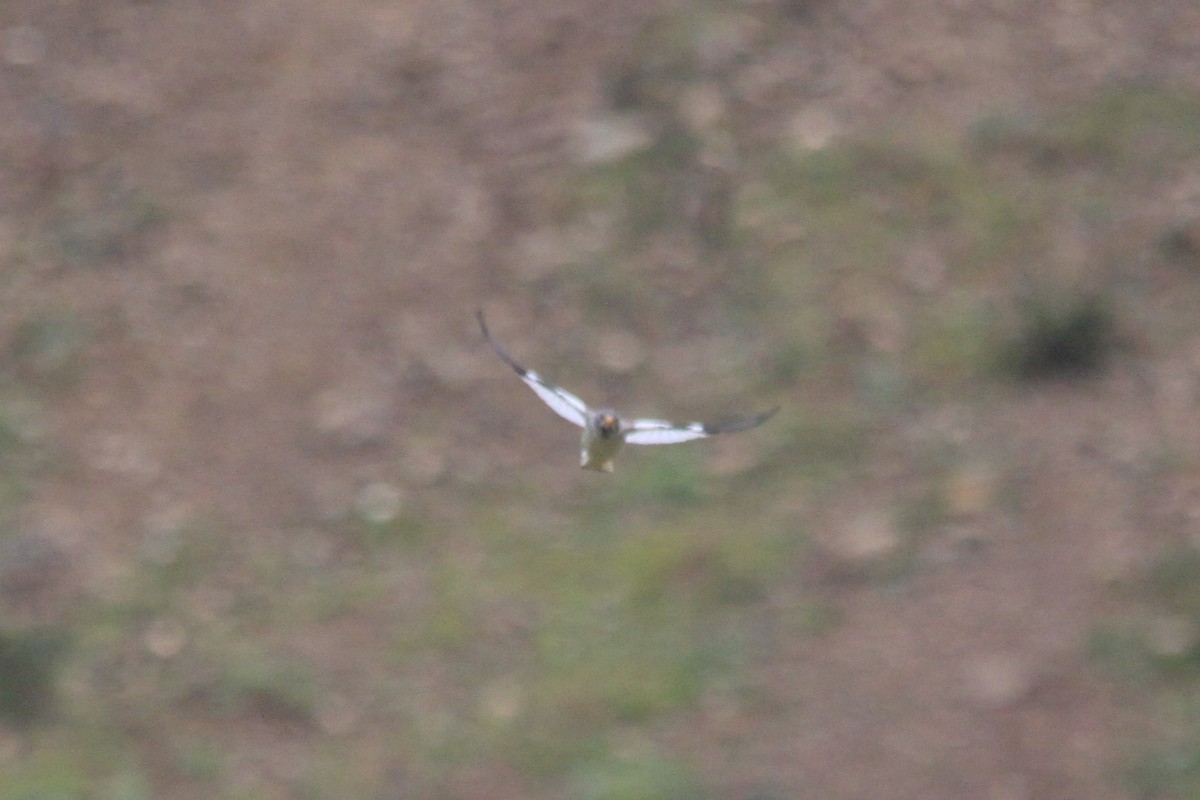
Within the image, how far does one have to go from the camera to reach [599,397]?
916 centimetres

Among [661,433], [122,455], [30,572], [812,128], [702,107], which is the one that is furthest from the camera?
[702,107]

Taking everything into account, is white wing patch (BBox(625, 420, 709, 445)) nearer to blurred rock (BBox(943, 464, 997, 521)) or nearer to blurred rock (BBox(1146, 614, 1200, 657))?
blurred rock (BBox(1146, 614, 1200, 657))

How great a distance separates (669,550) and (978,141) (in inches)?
123

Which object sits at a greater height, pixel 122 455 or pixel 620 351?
pixel 620 351

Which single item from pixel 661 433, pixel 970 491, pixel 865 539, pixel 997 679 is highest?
pixel 970 491

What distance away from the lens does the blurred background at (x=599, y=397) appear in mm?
7672

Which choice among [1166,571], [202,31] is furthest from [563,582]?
[202,31]

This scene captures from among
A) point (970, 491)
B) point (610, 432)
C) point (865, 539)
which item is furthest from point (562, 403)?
point (970, 491)

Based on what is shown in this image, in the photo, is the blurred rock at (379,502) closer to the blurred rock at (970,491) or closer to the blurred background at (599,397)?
the blurred background at (599,397)

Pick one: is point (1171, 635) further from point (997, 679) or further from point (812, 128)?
point (812, 128)

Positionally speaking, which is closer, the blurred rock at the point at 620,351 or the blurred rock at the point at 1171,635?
the blurred rock at the point at 1171,635

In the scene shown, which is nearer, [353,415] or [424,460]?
[424,460]

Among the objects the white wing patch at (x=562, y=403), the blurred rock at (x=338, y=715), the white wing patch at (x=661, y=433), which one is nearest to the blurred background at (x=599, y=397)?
the blurred rock at (x=338, y=715)

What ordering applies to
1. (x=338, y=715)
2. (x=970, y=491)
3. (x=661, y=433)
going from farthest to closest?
(x=970, y=491), (x=338, y=715), (x=661, y=433)
